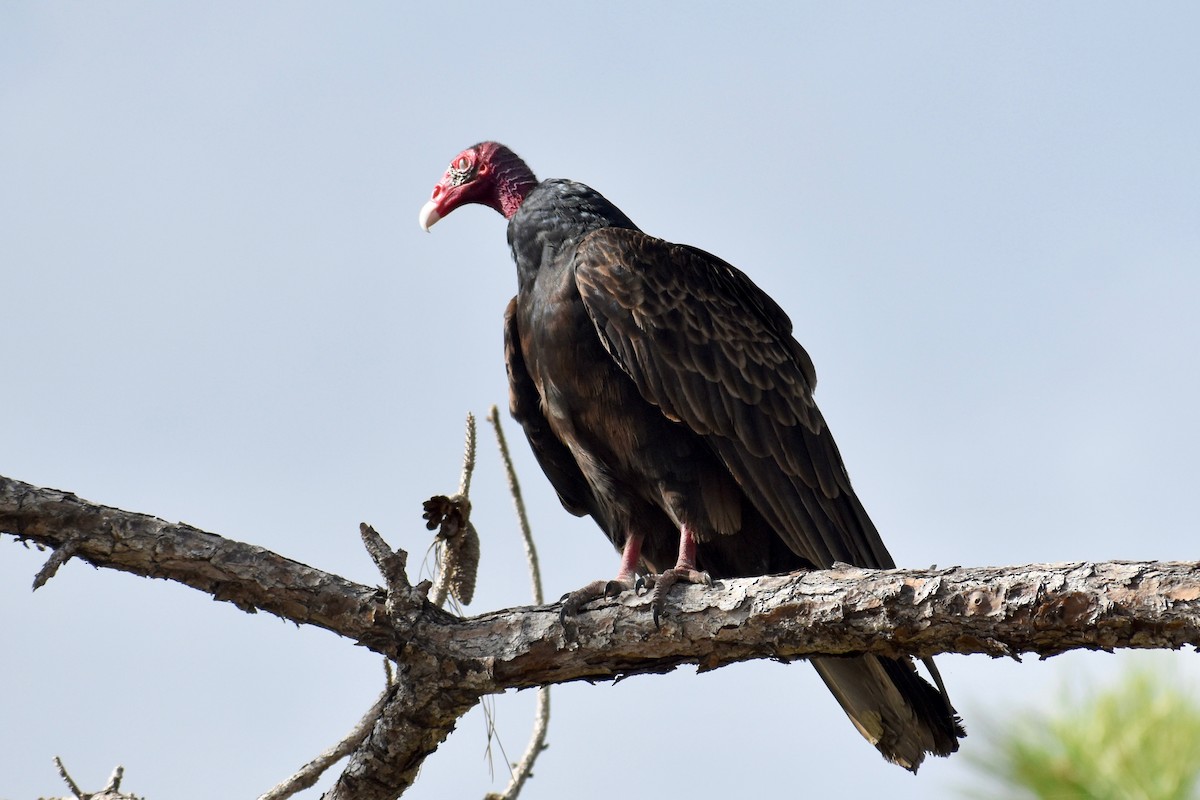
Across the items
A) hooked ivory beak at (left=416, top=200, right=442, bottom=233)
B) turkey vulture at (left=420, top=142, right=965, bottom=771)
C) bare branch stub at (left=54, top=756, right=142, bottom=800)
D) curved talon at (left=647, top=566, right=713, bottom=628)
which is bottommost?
bare branch stub at (left=54, top=756, right=142, bottom=800)

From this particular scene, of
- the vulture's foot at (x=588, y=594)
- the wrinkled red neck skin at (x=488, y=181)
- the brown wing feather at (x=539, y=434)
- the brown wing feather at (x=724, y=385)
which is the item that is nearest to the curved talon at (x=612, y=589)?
the vulture's foot at (x=588, y=594)

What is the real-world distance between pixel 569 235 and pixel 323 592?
1.84 meters

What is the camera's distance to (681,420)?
4543mm

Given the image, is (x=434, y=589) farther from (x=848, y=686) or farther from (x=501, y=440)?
(x=848, y=686)

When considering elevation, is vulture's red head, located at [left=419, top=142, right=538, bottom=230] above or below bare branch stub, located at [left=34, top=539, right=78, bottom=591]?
above

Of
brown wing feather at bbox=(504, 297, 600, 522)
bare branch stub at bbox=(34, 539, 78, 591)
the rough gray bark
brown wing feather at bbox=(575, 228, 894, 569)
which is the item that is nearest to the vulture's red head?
brown wing feather at bbox=(504, 297, 600, 522)

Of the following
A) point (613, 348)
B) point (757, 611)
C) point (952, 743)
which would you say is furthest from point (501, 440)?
point (952, 743)

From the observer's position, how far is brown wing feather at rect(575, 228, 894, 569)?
14.8 ft

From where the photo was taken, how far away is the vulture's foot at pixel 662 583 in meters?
3.64

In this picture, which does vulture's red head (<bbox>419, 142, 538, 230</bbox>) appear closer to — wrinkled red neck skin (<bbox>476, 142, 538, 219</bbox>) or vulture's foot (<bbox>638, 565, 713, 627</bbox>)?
wrinkled red neck skin (<bbox>476, 142, 538, 219</bbox>)

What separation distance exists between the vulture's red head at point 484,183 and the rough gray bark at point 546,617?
8.27 feet

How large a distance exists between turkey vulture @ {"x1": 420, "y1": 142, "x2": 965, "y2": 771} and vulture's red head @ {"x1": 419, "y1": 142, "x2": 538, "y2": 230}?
2.89ft

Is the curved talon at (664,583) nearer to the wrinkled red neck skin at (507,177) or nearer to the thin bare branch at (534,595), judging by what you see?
the thin bare branch at (534,595)

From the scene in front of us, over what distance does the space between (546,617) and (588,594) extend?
6.3 inches
